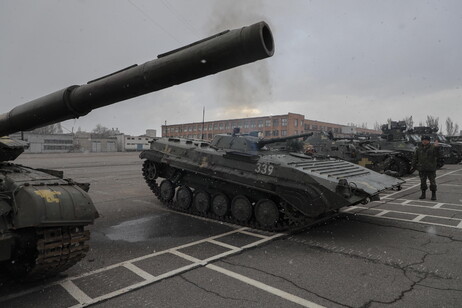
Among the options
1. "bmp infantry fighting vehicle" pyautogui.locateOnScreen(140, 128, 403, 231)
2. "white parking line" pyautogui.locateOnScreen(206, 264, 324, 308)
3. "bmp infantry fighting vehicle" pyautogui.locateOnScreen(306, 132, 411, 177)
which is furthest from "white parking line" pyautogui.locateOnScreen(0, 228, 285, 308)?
"bmp infantry fighting vehicle" pyautogui.locateOnScreen(306, 132, 411, 177)

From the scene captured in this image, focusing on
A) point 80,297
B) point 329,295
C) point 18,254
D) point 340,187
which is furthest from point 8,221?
point 340,187

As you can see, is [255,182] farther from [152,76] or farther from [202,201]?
[152,76]

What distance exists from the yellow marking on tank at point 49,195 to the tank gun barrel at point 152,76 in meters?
1.03

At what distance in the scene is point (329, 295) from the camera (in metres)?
3.87

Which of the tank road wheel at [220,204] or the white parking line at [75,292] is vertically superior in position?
the tank road wheel at [220,204]

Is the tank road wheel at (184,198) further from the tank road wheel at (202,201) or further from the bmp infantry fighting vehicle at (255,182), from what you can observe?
the tank road wheel at (202,201)

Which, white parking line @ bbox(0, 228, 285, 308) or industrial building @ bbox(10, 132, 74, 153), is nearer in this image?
white parking line @ bbox(0, 228, 285, 308)

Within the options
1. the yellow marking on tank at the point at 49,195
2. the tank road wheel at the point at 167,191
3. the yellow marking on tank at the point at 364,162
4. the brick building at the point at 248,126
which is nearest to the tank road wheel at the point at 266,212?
the tank road wheel at the point at 167,191

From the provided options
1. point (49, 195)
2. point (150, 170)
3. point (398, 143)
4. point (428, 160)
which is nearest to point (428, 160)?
point (428, 160)

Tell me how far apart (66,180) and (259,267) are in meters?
2.86

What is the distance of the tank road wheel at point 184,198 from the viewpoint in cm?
865

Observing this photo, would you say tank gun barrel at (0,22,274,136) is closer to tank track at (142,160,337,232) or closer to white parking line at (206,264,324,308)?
white parking line at (206,264,324,308)

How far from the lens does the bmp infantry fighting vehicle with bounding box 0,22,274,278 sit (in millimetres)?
3182

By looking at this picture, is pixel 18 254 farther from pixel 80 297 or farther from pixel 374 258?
pixel 374 258
